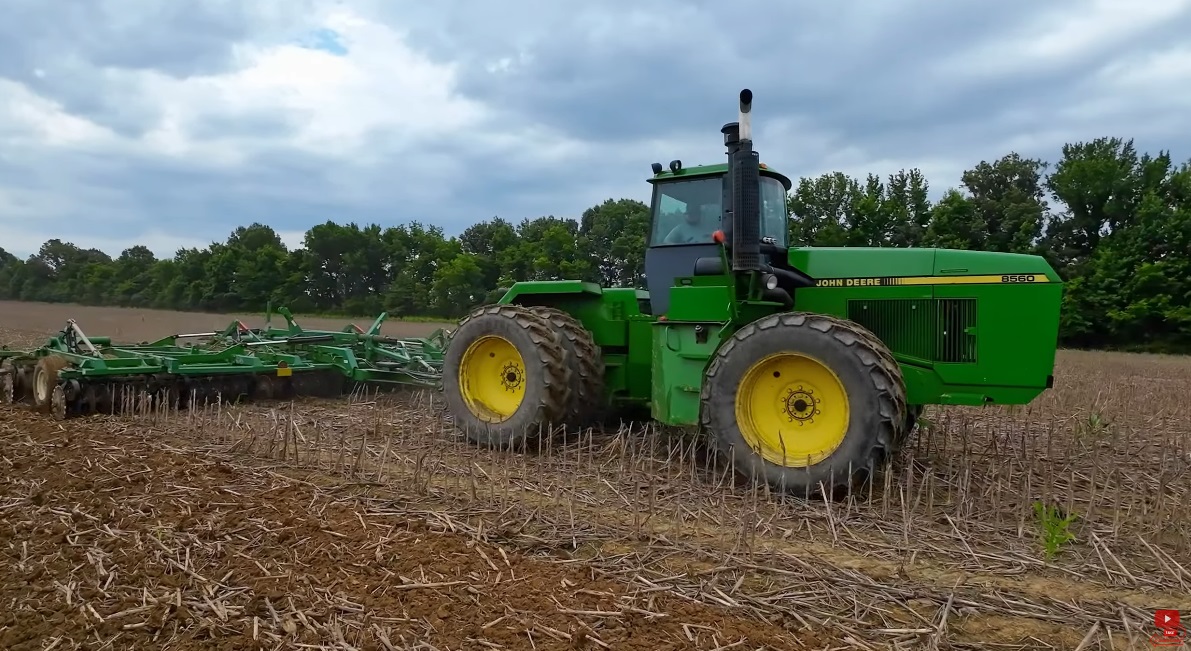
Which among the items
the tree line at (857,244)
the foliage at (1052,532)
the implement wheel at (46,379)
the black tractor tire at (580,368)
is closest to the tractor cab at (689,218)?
the black tractor tire at (580,368)

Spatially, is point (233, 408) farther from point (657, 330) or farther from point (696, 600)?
point (696, 600)

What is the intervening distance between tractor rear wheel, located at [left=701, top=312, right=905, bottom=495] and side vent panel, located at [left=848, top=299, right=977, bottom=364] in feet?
2.19

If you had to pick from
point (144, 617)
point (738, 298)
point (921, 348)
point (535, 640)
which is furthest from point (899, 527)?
point (144, 617)

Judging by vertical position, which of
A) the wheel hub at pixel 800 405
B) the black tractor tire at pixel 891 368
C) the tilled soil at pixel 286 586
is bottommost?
the tilled soil at pixel 286 586

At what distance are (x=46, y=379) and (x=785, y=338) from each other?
6.98 meters

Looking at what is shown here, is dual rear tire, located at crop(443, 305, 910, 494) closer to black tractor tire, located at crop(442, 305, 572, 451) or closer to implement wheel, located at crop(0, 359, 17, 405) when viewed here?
black tractor tire, located at crop(442, 305, 572, 451)

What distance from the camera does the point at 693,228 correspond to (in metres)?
6.18

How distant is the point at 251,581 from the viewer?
11.6 ft

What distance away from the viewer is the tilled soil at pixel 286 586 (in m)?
3.01

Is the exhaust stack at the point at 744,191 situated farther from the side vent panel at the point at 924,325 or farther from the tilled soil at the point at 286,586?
the tilled soil at the point at 286,586

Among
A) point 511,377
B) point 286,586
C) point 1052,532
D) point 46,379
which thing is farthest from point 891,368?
point 46,379

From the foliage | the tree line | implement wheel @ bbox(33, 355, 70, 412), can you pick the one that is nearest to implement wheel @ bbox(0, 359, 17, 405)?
implement wheel @ bbox(33, 355, 70, 412)

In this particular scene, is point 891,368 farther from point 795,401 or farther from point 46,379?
point 46,379

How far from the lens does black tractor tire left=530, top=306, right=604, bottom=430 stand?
6207 millimetres
